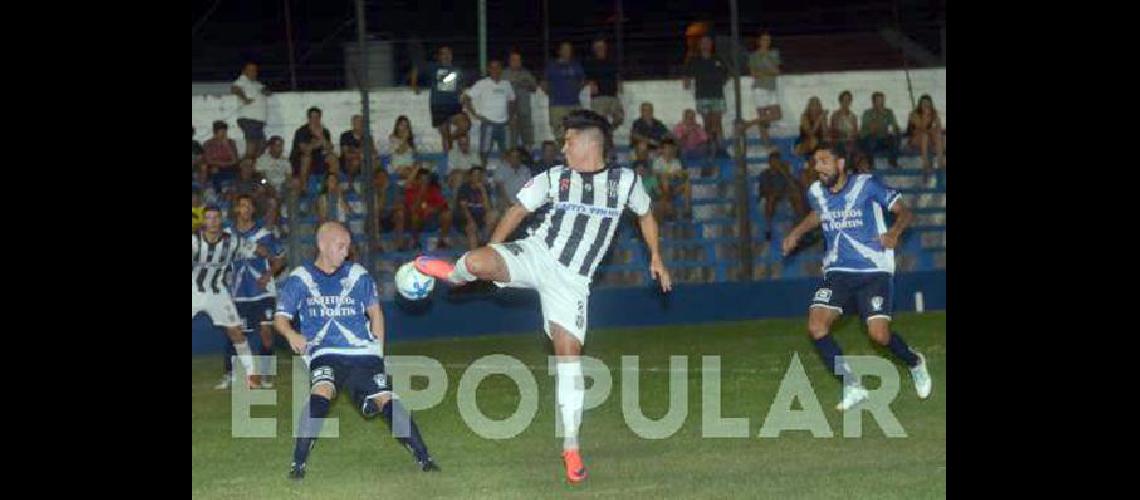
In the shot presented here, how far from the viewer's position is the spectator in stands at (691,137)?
25594 millimetres

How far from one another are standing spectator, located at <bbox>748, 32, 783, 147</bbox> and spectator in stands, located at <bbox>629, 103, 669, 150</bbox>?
1512 millimetres

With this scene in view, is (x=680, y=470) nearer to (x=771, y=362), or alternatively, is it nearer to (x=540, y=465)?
(x=540, y=465)

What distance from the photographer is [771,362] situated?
1884 centimetres

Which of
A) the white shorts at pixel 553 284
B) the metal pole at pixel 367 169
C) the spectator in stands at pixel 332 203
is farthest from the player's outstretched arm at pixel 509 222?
the spectator in stands at pixel 332 203

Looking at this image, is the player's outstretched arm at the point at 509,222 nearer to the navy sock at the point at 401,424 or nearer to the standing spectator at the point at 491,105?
the navy sock at the point at 401,424

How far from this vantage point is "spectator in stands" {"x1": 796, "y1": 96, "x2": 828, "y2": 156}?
84.9ft

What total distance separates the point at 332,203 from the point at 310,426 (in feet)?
37.2

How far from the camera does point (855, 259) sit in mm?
15445

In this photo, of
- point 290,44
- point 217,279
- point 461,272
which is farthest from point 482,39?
point 461,272

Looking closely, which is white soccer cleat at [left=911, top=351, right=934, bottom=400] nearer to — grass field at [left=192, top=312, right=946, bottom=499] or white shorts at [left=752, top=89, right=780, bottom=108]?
grass field at [left=192, top=312, right=946, bottom=499]

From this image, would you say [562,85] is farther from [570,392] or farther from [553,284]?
[570,392]

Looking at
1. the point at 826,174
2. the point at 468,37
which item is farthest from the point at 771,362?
the point at 468,37

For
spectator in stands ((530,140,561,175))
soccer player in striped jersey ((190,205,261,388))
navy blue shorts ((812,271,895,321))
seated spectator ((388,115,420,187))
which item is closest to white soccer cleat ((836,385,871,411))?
navy blue shorts ((812,271,895,321))
